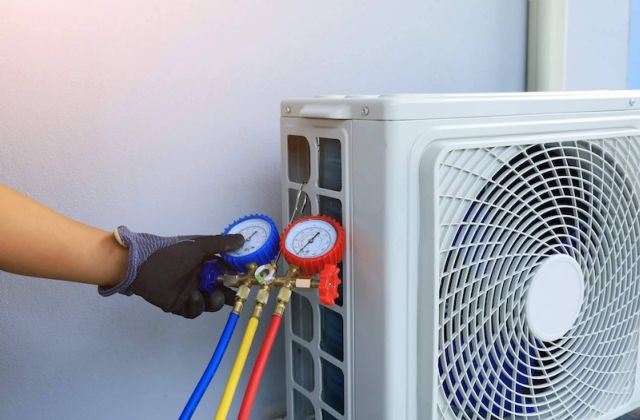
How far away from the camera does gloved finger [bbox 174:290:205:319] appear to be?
0.76 m

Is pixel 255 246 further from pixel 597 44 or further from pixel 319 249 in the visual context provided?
pixel 597 44

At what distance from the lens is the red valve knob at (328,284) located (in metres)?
0.69

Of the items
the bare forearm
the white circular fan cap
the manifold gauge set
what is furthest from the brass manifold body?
the white circular fan cap

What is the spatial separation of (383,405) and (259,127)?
0.53 meters

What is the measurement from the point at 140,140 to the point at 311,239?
0.37m

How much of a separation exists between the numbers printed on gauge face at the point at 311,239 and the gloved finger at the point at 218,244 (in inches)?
2.7

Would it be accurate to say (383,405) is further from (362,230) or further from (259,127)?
(259,127)

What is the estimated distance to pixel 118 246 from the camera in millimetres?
755

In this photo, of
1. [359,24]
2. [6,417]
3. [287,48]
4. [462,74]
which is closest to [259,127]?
[287,48]

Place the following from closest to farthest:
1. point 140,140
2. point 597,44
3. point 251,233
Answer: point 251,233
point 140,140
point 597,44

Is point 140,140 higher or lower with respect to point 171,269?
higher

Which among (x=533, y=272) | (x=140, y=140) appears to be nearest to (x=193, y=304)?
(x=140, y=140)

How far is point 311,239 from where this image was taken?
732mm

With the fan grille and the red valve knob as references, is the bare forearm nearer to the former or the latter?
the red valve knob
